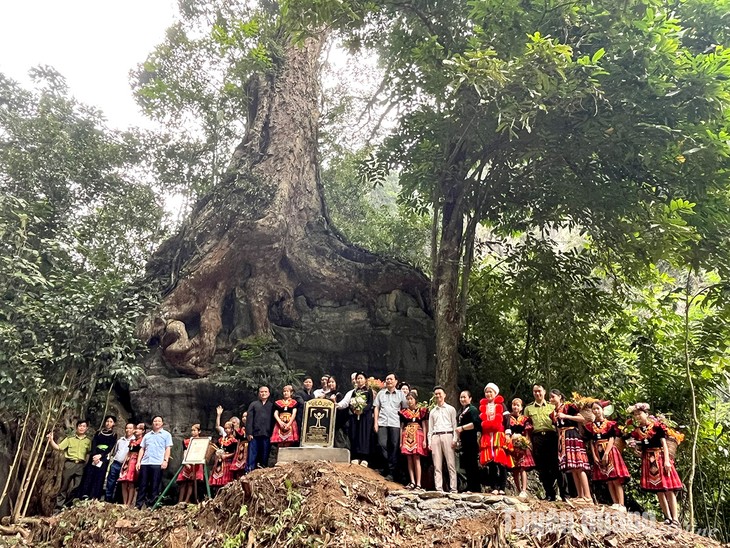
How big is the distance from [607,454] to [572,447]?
1.23 ft

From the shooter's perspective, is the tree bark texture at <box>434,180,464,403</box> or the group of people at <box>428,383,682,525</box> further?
the tree bark texture at <box>434,180,464,403</box>

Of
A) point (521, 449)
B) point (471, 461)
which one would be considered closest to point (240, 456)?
point (471, 461)

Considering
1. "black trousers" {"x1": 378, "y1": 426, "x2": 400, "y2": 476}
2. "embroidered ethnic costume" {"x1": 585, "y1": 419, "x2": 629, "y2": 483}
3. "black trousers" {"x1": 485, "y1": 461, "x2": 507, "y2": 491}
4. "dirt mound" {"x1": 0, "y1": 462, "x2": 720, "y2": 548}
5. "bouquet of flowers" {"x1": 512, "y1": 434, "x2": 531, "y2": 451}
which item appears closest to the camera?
"dirt mound" {"x1": 0, "y1": 462, "x2": 720, "y2": 548}

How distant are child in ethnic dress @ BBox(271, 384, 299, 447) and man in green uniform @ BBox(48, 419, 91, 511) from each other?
10.2 ft

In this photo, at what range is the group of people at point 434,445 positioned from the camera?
545 centimetres

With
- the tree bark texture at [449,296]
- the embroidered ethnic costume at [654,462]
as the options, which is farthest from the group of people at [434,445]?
the tree bark texture at [449,296]

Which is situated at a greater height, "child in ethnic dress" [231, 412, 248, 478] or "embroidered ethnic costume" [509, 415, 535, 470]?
"embroidered ethnic costume" [509, 415, 535, 470]

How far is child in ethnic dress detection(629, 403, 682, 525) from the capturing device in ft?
16.8

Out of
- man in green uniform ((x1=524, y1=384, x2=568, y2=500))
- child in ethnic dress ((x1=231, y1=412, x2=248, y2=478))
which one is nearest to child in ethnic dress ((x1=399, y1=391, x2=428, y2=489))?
man in green uniform ((x1=524, y1=384, x2=568, y2=500))

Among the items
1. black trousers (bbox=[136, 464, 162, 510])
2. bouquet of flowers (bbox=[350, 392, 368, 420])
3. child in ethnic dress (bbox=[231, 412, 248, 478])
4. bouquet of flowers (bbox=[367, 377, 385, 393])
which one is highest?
bouquet of flowers (bbox=[367, 377, 385, 393])

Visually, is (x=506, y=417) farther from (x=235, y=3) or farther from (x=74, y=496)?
(x=235, y=3)

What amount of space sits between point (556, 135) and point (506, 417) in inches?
178

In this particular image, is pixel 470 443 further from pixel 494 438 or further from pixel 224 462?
pixel 224 462

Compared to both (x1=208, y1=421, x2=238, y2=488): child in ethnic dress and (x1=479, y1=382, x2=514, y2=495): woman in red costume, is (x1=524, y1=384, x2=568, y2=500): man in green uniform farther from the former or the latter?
(x1=208, y1=421, x2=238, y2=488): child in ethnic dress
